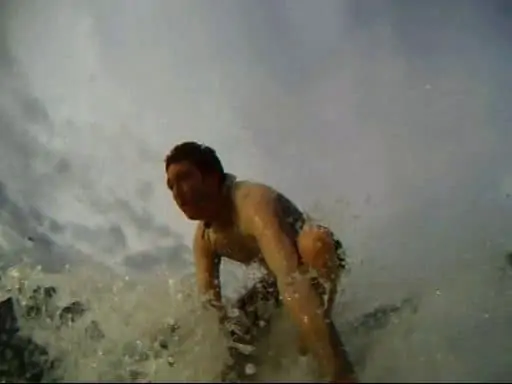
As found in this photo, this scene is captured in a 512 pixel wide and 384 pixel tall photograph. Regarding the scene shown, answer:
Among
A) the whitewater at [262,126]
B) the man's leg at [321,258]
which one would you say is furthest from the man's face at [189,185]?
the whitewater at [262,126]

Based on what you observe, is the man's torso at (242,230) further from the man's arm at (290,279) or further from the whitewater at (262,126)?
the whitewater at (262,126)

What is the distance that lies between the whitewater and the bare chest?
30 centimetres

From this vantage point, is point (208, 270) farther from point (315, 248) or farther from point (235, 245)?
point (315, 248)

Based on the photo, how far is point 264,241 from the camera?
114 cm

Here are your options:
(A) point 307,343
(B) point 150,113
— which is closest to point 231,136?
(B) point 150,113

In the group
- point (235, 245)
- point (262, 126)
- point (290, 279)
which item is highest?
point (262, 126)

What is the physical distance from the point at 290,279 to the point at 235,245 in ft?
0.49

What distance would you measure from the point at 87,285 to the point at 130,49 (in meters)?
0.53

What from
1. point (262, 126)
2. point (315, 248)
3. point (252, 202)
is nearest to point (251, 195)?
point (252, 202)

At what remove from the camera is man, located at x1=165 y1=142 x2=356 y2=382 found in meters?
1.07

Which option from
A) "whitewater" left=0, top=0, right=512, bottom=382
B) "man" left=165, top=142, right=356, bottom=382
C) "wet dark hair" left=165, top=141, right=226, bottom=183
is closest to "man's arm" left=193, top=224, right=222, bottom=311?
"man" left=165, top=142, right=356, bottom=382

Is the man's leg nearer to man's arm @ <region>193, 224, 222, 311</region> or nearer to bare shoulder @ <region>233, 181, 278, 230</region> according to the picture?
bare shoulder @ <region>233, 181, 278, 230</region>

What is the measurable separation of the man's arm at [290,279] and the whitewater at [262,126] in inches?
16.2

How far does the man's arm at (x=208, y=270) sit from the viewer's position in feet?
4.16
